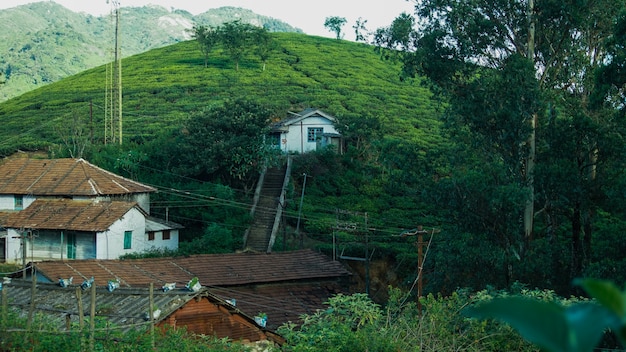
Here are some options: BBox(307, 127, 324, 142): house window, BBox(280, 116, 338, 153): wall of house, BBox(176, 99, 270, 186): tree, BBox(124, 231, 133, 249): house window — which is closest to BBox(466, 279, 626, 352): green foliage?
BBox(124, 231, 133, 249): house window

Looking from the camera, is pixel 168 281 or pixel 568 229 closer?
pixel 168 281

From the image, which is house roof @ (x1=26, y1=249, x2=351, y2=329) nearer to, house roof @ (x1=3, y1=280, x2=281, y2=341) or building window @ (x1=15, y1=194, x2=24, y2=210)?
house roof @ (x1=3, y1=280, x2=281, y2=341)

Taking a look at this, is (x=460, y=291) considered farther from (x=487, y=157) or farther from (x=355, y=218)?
(x=355, y=218)

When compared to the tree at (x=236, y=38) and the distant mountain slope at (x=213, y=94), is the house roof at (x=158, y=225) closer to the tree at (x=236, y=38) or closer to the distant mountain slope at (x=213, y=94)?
the distant mountain slope at (x=213, y=94)

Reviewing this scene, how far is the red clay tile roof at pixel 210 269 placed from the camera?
23.8m

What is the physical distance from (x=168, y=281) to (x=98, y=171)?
11.7 m

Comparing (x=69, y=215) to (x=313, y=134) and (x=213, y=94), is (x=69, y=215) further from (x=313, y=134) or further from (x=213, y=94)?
(x=213, y=94)

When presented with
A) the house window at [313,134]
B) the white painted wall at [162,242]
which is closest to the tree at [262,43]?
the house window at [313,134]

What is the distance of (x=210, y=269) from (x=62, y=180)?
1091 centimetres

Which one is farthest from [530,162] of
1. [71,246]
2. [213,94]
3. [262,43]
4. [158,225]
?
[262,43]

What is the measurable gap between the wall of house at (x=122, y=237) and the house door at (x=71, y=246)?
115 centimetres

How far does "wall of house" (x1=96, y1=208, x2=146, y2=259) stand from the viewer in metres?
29.6

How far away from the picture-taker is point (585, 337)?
52.4 inches

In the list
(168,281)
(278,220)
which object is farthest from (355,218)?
(168,281)
